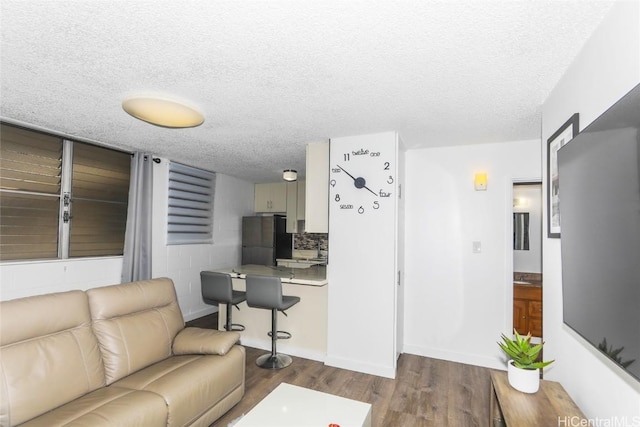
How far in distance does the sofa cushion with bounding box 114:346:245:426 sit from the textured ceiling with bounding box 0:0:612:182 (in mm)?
1979

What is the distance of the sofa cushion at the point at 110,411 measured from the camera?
1.71 m

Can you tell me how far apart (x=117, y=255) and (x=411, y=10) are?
4.24 metres

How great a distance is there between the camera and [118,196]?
13.6ft

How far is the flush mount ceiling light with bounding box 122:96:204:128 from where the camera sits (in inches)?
94.8

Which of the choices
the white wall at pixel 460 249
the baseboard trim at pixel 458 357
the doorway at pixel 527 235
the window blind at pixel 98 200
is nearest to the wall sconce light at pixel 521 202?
the doorway at pixel 527 235

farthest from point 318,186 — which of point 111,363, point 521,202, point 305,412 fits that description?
point 521,202

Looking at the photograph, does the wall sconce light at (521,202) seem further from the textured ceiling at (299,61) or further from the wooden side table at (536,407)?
the wooden side table at (536,407)

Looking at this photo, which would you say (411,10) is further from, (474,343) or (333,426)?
(474,343)

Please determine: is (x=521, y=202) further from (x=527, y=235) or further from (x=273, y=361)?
(x=273, y=361)

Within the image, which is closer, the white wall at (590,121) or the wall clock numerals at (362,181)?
the white wall at (590,121)

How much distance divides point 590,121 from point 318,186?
8.26 ft

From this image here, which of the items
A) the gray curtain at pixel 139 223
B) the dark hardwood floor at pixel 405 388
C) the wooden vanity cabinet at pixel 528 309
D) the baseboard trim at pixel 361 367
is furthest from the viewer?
the wooden vanity cabinet at pixel 528 309

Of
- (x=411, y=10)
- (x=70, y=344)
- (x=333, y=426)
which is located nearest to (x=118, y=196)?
(x=70, y=344)

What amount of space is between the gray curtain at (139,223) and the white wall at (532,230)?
5.15 m
